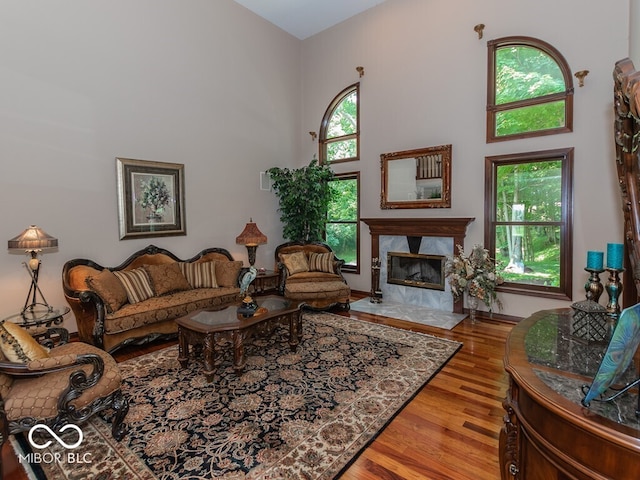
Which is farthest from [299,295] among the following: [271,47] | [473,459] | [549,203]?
[271,47]

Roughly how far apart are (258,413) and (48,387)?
1343 millimetres

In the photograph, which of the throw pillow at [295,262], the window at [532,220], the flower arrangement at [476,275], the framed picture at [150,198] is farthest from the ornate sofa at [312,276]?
the window at [532,220]

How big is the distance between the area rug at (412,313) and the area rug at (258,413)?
2.62ft

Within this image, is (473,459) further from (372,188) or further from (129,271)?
(372,188)

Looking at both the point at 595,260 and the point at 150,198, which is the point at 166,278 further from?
the point at 595,260

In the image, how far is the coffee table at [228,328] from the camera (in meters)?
→ 2.92

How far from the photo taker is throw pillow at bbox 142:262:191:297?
4.28m

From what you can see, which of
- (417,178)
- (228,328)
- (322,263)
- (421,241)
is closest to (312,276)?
(322,263)

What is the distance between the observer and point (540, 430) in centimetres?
114

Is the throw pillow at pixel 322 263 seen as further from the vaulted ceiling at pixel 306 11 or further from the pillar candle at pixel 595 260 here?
the vaulted ceiling at pixel 306 11

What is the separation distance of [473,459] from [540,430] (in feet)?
3.69

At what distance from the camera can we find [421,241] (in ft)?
17.7

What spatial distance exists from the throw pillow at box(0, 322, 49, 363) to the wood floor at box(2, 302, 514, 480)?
25.6 inches

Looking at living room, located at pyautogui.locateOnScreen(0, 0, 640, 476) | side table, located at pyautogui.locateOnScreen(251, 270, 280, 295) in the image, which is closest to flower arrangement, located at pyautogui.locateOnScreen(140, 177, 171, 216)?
living room, located at pyautogui.locateOnScreen(0, 0, 640, 476)
